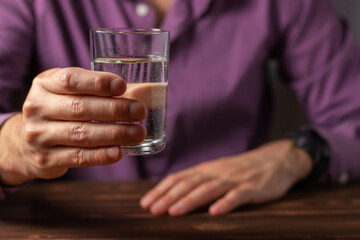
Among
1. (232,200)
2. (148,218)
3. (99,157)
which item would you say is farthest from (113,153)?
(232,200)

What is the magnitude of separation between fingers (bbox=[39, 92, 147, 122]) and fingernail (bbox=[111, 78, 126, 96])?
20 millimetres

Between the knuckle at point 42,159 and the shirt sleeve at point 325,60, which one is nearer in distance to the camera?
the knuckle at point 42,159

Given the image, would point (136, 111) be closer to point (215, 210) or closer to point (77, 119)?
point (77, 119)

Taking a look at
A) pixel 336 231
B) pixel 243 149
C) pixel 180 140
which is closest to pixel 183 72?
pixel 180 140

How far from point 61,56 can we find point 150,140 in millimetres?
638

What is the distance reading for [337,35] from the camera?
1372 mm

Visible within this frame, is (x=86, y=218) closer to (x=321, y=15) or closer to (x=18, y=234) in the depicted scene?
(x=18, y=234)

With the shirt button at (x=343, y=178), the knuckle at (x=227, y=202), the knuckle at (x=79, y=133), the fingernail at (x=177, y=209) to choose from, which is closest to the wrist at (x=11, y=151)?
the knuckle at (x=79, y=133)

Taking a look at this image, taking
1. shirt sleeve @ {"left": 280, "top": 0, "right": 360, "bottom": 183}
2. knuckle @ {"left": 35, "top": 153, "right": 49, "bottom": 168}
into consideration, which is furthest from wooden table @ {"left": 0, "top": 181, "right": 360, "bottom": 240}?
shirt sleeve @ {"left": 280, "top": 0, "right": 360, "bottom": 183}

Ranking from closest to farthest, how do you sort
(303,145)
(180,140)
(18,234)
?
(18,234)
(303,145)
(180,140)

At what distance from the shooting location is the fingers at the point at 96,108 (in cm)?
61

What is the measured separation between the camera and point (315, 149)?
1151mm

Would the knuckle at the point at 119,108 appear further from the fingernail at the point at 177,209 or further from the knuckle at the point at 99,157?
the fingernail at the point at 177,209

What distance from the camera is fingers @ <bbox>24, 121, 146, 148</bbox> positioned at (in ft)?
2.05
